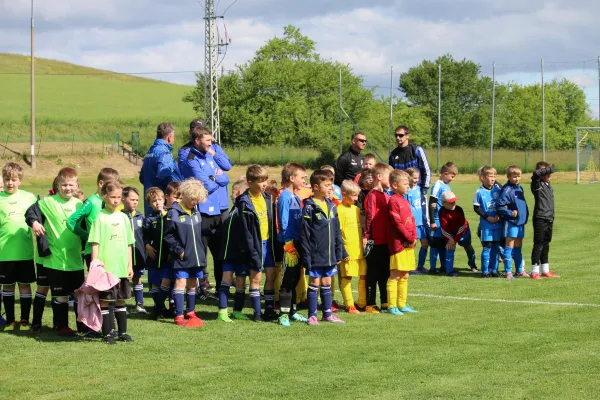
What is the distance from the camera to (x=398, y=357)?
25.7ft

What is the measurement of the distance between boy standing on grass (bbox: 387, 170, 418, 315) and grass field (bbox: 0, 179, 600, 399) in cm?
37

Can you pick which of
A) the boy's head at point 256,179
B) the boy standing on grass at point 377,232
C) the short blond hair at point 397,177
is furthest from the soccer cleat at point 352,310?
the boy's head at point 256,179

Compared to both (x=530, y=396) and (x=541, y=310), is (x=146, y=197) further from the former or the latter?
(x=530, y=396)

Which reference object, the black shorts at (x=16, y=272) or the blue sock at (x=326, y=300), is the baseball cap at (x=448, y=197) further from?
the black shorts at (x=16, y=272)

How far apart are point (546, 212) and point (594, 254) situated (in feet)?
11.5

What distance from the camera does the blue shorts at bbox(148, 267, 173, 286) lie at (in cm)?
1025

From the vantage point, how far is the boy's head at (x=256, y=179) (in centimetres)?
993

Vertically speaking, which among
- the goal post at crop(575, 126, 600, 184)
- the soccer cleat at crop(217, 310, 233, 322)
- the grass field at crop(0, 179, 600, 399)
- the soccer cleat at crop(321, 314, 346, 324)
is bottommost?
the grass field at crop(0, 179, 600, 399)

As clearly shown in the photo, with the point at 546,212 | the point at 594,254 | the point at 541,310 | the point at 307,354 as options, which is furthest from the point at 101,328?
the point at 594,254

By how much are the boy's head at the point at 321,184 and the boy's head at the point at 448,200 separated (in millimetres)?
4760

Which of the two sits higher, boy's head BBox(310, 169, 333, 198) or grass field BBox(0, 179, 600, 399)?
boy's head BBox(310, 169, 333, 198)

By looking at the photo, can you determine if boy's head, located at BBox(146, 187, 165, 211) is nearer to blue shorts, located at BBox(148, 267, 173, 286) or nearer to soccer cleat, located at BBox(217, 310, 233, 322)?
blue shorts, located at BBox(148, 267, 173, 286)

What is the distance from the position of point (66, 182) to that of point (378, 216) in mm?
3980

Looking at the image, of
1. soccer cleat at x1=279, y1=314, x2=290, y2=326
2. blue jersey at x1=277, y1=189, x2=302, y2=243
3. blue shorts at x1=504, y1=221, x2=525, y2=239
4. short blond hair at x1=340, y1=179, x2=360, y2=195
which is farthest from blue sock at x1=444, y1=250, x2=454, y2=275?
soccer cleat at x1=279, y1=314, x2=290, y2=326
